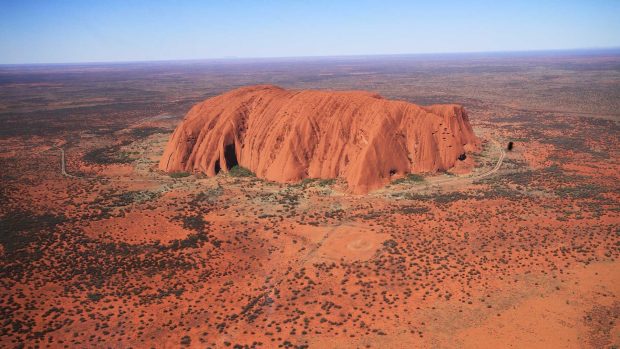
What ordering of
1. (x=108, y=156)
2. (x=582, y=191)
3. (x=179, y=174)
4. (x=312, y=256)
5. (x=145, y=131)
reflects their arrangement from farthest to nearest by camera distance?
(x=145, y=131), (x=108, y=156), (x=179, y=174), (x=582, y=191), (x=312, y=256)

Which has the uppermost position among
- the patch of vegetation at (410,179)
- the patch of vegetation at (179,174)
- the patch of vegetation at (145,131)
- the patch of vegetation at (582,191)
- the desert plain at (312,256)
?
the patch of vegetation at (145,131)

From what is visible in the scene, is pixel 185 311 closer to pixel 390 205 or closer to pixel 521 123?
pixel 390 205

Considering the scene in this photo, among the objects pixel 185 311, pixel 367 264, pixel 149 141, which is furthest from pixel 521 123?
pixel 185 311

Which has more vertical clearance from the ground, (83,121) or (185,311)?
(83,121)

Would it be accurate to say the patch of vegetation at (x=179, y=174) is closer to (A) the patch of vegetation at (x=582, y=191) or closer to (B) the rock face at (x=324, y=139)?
(B) the rock face at (x=324, y=139)

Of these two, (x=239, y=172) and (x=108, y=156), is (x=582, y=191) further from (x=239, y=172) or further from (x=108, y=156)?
(x=108, y=156)

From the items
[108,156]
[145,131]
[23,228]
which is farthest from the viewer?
[145,131]

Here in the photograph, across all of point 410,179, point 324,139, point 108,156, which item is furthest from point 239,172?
point 108,156

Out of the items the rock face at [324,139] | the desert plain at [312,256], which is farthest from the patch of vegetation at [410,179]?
the rock face at [324,139]

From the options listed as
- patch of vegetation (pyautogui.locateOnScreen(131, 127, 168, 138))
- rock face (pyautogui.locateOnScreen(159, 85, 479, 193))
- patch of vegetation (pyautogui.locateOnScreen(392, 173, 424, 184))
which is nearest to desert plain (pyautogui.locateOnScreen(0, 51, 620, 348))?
patch of vegetation (pyautogui.locateOnScreen(392, 173, 424, 184))
